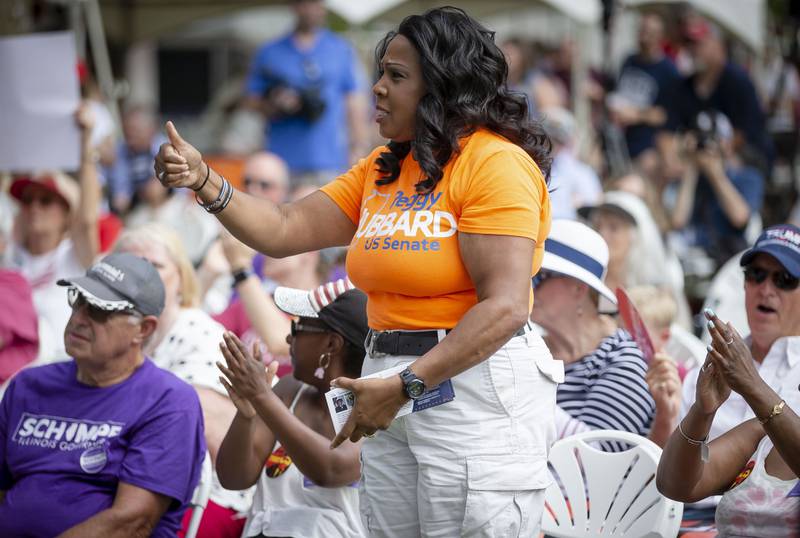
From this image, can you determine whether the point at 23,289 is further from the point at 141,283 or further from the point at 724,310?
the point at 724,310

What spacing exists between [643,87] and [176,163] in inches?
277

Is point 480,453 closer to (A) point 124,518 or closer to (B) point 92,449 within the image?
(A) point 124,518

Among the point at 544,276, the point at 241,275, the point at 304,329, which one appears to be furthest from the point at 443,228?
the point at 241,275

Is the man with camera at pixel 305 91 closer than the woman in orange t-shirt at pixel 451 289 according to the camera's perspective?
No

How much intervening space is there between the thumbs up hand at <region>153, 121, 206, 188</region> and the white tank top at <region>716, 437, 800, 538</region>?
1689 mm

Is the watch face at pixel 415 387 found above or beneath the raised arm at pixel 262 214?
beneath

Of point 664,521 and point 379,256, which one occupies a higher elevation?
point 379,256

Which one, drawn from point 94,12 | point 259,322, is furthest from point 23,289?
point 94,12

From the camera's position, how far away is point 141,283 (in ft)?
12.0

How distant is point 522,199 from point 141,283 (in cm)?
160

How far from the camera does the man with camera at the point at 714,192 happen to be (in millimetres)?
7590

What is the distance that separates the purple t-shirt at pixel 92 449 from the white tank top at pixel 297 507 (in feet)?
0.74

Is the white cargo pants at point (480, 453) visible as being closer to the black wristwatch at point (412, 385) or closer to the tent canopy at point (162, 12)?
the black wristwatch at point (412, 385)

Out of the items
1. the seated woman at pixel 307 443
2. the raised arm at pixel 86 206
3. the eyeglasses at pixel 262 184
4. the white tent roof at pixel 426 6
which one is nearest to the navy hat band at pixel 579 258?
the seated woman at pixel 307 443
